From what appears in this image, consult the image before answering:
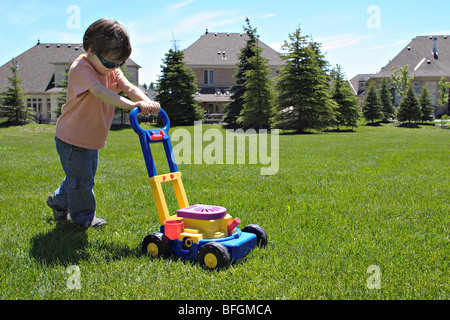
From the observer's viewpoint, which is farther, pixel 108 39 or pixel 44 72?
pixel 44 72

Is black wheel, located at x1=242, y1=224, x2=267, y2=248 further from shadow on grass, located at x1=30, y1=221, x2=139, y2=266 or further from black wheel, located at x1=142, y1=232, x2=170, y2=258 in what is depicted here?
shadow on grass, located at x1=30, y1=221, x2=139, y2=266

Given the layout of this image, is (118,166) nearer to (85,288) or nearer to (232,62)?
(85,288)

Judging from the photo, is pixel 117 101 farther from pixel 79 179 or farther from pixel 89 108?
pixel 79 179

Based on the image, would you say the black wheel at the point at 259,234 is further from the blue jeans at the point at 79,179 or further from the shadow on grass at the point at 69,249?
the blue jeans at the point at 79,179

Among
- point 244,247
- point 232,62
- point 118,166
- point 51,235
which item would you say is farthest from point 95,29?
point 232,62

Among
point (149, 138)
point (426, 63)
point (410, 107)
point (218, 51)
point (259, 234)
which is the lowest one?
point (259, 234)

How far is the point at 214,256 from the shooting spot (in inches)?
117

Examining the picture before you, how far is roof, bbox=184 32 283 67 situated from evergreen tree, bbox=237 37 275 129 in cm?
1741

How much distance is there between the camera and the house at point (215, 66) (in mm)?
47844

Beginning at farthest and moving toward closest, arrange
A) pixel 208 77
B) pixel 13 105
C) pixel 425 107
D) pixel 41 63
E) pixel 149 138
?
pixel 208 77, pixel 41 63, pixel 425 107, pixel 13 105, pixel 149 138

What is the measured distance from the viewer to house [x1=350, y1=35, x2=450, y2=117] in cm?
5581

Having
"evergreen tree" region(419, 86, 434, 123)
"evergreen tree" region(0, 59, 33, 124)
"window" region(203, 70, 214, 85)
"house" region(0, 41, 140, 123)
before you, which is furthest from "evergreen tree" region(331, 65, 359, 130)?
"evergreen tree" region(0, 59, 33, 124)

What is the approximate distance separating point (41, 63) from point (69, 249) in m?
50.9

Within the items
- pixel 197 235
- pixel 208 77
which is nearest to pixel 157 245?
pixel 197 235
